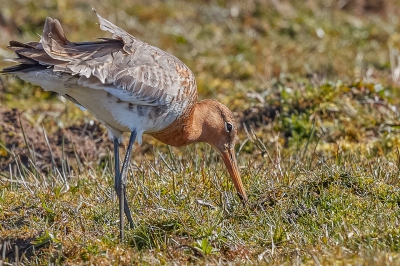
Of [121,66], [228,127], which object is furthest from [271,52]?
[121,66]

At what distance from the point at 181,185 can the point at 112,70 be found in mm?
1080

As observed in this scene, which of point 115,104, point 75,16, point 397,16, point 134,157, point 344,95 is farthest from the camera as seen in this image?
point 397,16

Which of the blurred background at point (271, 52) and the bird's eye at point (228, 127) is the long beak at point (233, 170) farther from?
the blurred background at point (271, 52)

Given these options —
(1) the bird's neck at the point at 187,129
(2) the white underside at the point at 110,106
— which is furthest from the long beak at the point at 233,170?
(2) the white underside at the point at 110,106

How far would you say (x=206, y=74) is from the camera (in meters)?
9.67

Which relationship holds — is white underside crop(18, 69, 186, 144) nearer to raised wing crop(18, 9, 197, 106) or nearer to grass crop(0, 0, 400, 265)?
raised wing crop(18, 9, 197, 106)

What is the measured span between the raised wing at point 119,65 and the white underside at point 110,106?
0.05m

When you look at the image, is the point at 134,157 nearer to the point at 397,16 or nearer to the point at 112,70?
the point at 112,70

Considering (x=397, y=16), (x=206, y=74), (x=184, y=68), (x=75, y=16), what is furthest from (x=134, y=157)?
(x=397, y=16)

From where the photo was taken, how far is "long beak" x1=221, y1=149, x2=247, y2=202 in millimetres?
5295

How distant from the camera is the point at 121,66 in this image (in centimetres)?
521

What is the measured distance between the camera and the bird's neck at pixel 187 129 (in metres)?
5.76

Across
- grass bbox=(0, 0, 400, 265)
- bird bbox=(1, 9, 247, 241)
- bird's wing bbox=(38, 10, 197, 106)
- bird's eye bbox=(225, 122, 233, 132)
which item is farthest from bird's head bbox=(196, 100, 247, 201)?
bird's wing bbox=(38, 10, 197, 106)

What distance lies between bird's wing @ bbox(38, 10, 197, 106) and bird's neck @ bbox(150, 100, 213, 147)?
10.8 inches
